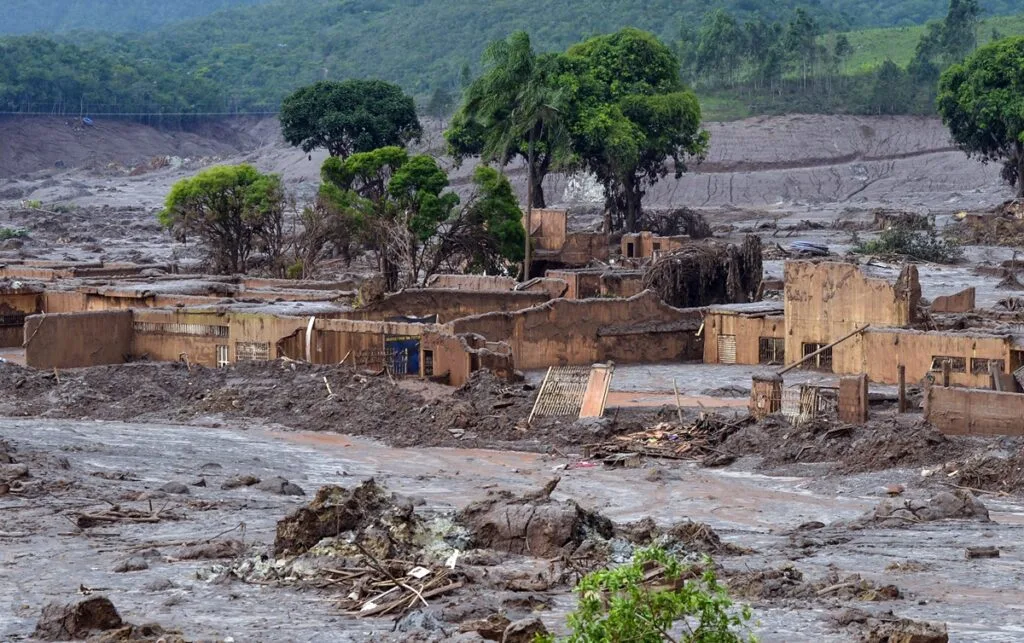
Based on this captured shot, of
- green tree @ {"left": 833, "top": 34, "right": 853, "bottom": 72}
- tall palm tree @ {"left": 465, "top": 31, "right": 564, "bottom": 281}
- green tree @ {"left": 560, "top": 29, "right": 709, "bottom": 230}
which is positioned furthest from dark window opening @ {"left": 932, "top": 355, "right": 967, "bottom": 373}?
green tree @ {"left": 833, "top": 34, "right": 853, "bottom": 72}

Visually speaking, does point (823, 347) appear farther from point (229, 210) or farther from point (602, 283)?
point (229, 210)

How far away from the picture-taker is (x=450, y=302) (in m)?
38.3

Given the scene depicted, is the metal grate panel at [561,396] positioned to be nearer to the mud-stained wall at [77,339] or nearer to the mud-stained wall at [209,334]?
the mud-stained wall at [209,334]

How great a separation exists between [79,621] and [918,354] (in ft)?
64.7

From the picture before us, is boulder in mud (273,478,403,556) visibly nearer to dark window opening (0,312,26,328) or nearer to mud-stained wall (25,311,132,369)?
mud-stained wall (25,311,132,369)

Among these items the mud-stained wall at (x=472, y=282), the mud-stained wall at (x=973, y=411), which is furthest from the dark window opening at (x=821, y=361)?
the mud-stained wall at (x=472, y=282)

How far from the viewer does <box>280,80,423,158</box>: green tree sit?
7562 centimetres

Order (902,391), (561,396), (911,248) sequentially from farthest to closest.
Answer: (911,248) → (561,396) → (902,391)

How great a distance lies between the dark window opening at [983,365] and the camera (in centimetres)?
2939

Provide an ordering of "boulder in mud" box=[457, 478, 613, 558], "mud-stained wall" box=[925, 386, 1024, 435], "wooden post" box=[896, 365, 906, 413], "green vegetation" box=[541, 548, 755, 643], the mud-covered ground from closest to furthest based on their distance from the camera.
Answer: "green vegetation" box=[541, 548, 755, 643] < the mud-covered ground < "boulder in mud" box=[457, 478, 613, 558] < "mud-stained wall" box=[925, 386, 1024, 435] < "wooden post" box=[896, 365, 906, 413]

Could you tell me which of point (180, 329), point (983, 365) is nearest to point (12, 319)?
point (180, 329)

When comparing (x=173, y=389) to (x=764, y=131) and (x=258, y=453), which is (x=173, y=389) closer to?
(x=258, y=453)

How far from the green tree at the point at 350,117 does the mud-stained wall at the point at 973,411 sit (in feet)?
170

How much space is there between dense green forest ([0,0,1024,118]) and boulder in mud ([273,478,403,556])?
303 ft
